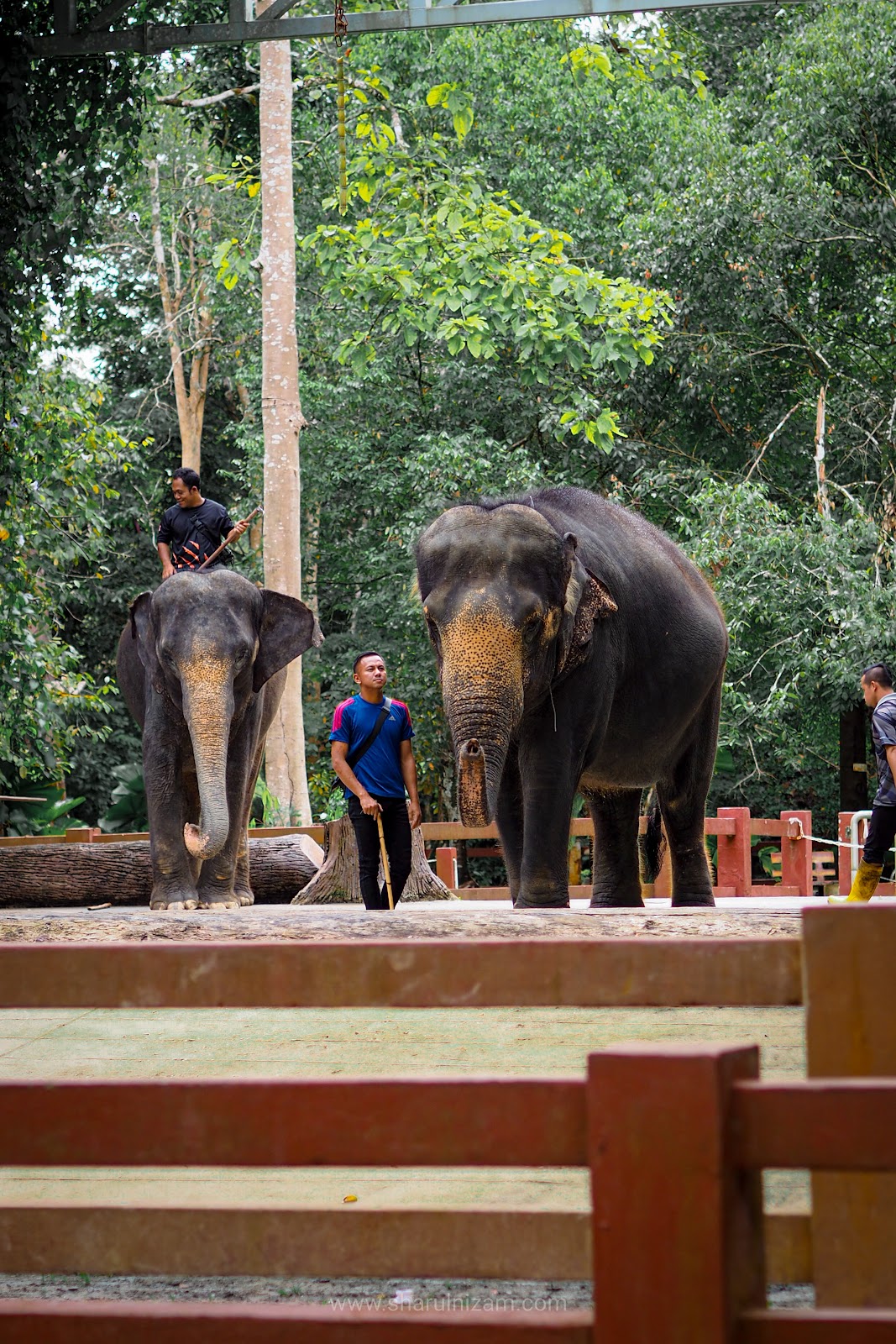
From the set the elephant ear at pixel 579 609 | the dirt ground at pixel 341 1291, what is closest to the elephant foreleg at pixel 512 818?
the elephant ear at pixel 579 609

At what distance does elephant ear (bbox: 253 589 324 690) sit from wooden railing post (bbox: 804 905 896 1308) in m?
5.57

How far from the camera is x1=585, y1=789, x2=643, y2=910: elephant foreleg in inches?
289

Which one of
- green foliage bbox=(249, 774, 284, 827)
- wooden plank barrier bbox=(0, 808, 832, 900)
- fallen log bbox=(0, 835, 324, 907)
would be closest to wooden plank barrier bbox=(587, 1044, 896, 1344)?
fallen log bbox=(0, 835, 324, 907)

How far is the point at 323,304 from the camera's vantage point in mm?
18766

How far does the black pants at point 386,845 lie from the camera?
7574 millimetres

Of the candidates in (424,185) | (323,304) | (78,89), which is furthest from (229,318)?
(78,89)

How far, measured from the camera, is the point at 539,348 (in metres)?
14.1

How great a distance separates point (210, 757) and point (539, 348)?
7876 millimetres

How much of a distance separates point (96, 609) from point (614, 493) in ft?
24.7

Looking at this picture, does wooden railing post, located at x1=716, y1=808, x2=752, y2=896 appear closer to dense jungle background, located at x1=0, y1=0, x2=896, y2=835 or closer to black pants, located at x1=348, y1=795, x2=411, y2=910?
dense jungle background, located at x1=0, y1=0, x2=896, y2=835

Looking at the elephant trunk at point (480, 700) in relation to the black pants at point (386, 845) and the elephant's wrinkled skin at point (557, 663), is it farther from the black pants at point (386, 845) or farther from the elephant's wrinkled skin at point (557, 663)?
the black pants at point (386, 845)

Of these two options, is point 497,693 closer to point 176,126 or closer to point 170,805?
point 170,805

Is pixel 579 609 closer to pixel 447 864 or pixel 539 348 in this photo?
pixel 447 864

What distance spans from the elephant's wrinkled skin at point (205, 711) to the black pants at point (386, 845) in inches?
23.5
